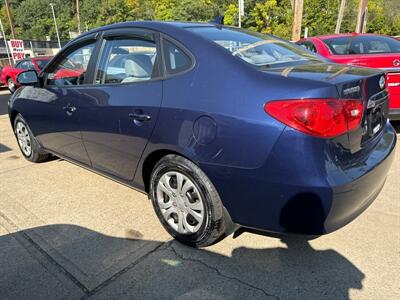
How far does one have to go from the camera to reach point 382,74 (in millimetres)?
2564

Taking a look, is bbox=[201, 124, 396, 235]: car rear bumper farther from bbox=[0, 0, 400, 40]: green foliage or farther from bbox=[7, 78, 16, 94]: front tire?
bbox=[0, 0, 400, 40]: green foliage

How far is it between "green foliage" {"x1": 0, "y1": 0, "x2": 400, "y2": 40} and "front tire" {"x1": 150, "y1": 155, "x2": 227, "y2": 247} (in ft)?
152

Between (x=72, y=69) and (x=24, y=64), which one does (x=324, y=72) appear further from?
(x=24, y=64)

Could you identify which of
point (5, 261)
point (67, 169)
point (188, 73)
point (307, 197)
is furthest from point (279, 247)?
point (67, 169)

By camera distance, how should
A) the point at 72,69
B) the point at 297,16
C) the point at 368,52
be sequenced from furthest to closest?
the point at 297,16, the point at 368,52, the point at 72,69

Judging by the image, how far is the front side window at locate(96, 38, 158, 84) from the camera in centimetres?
277

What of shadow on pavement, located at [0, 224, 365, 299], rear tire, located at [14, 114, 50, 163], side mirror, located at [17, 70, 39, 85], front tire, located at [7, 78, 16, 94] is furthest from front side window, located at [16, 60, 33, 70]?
shadow on pavement, located at [0, 224, 365, 299]

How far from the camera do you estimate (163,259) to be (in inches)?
103

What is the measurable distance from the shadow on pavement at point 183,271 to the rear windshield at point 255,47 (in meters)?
1.35

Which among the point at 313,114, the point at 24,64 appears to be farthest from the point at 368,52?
the point at 24,64

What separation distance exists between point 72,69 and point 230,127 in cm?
219

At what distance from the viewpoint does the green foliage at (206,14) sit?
178 ft

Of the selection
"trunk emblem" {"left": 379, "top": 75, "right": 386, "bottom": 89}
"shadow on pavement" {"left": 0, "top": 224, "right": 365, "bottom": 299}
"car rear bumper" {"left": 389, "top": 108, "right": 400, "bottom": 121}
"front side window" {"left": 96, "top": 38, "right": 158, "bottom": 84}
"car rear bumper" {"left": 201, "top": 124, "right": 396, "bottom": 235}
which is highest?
"front side window" {"left": 96, "top": 38, "right": 158, "bottom": 84}

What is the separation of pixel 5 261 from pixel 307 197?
7.17 ft
